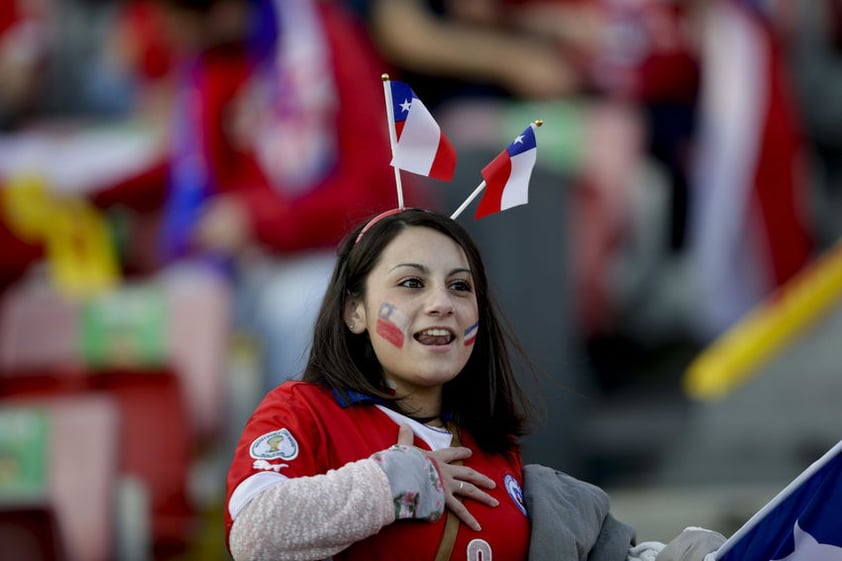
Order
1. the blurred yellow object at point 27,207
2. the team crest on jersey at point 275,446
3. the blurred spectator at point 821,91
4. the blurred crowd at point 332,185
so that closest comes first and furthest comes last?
the team crest on jersey at point 275,446, the blurred crowd at point 332,185, the blurred yellow object at point 27,207, the blurred spectator at point 821,91

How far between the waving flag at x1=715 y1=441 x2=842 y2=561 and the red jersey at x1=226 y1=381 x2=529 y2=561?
1.12 ft

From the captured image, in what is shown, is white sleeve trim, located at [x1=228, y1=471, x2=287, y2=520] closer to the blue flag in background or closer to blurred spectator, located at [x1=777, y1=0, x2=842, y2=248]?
the blue flag in background

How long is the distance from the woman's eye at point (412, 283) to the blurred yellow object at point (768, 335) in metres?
3.16

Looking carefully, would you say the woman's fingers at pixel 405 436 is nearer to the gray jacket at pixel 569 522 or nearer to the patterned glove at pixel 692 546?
the gray jacket at pixel 569 522

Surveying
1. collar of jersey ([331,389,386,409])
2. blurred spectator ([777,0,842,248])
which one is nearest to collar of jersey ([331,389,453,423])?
collar of jersey ([331,389,386,409])

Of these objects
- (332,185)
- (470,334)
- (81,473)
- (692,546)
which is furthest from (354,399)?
(332,185)

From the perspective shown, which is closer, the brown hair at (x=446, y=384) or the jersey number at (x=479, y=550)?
the jersey number at (x=479, y=550)

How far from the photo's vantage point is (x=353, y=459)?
8.28ft

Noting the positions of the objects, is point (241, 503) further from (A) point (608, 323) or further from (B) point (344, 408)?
(A) point (608, 323)

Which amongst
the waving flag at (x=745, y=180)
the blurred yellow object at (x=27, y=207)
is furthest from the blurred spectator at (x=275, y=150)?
the waving flag at (x=745, y=180)

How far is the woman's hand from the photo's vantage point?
2.50 metres

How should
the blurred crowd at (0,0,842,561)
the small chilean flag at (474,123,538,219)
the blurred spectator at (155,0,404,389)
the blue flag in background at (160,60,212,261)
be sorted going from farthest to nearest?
the blue flag in background at (160,60,212,261)
the blurred spectator at (155,0,404,389)
the blurred crowd at (0,0,842,561)
the small chilean flag at (474,123,538,219)

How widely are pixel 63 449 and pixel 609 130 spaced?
8.72 feet

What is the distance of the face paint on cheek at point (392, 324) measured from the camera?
261 cm
